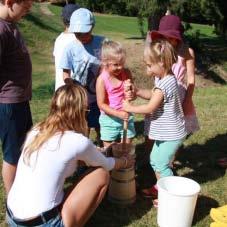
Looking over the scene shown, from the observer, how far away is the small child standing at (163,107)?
3500 mm

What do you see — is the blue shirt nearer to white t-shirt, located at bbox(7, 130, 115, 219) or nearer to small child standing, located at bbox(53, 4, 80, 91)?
small child standing, located at bbox(53, 4, 80, 91)

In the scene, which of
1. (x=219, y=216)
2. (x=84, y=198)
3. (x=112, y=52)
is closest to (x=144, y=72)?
(x=112, y=52)

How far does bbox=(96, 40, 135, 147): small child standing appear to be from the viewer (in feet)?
12.1

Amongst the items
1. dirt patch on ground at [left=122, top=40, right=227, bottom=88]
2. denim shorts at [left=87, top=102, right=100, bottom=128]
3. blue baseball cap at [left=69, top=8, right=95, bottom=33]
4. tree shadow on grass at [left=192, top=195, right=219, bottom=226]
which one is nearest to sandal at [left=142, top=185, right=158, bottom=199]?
tree shadow on grass at [left=192, top=195, right=219, bottom=226]

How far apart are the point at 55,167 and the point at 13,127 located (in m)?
0.66

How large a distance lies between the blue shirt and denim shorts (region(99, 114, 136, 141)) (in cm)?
41

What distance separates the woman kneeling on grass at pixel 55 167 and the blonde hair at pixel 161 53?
0.76 m

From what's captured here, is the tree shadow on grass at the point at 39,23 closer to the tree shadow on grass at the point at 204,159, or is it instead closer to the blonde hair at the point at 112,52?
the tree shadow on grass at the point at 204,159

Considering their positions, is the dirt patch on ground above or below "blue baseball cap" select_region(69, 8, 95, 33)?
below

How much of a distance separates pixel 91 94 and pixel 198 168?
1.26m

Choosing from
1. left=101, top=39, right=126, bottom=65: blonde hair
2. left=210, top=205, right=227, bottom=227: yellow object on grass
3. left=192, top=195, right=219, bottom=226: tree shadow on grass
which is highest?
left=101, top=39, right=126, bottom=65: blonde hair

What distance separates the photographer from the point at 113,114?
380cm

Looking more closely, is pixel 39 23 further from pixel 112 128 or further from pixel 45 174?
pixel 45 174

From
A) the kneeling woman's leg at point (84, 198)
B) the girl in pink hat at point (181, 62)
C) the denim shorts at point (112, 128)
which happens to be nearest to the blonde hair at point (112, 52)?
the girl in pink hat at point (181, 62)
